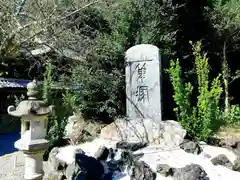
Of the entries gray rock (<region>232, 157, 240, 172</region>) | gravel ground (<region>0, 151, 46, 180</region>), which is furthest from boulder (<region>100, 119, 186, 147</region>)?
gravel ground (<region>0, 151, 46, 180</region>)

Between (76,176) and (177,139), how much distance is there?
2.06 m

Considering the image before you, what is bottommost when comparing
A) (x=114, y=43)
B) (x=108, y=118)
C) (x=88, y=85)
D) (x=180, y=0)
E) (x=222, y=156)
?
(x=222, y=156)

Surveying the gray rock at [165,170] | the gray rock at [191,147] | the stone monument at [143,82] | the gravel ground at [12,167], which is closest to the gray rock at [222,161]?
the gray rock at [191,147]

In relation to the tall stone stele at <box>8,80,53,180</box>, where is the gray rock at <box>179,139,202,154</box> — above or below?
Result: below

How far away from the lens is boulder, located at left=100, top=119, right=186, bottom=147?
534cm

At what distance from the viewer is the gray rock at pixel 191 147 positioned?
4.77 m

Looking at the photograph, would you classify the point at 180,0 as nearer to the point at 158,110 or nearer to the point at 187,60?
the point at 187,60

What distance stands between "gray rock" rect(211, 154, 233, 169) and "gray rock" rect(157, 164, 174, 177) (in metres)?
0.80

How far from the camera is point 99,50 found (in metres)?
6.79

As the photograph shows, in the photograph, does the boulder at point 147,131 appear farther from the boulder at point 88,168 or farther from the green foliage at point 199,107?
the boulder at point 88,168

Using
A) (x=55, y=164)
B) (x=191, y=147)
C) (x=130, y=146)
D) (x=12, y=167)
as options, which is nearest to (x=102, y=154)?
(x=130, y=146)

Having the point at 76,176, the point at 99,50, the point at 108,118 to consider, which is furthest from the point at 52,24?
the point at 108,118

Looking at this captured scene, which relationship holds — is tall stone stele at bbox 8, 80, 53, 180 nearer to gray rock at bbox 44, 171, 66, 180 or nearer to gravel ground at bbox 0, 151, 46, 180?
gray rock at bbox 44, 171, 66, 180

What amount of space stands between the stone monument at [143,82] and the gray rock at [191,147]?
860mm
